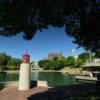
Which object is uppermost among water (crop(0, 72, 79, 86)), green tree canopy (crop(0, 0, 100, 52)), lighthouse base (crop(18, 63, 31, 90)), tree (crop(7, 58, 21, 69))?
tree (crop(7, 58, 21, 69))

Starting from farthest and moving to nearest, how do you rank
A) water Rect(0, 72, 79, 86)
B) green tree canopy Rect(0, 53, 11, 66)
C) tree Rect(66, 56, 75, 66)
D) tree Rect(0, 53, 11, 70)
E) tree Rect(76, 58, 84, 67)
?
1. green tree canopy Rect(0, 53, 11, 66)
2. tree Rect(0, 53, 11, 70)
3. tree Rect(66, 56, 75, 66)
4. tree Rect(76, 58, 84, 67)
5. water Rect(0, 72, 79, 86)

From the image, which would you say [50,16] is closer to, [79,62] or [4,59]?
[79,62]

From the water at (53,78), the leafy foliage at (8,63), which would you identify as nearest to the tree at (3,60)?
the leafy foliage at (8,63)

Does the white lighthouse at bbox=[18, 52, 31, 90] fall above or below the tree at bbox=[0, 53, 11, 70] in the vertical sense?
below

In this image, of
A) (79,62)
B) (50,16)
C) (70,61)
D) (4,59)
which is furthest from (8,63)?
(50,16)

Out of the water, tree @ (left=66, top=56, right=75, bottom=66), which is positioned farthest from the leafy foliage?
the water

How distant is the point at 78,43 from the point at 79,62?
90456 mm

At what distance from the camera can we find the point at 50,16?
32.7ft

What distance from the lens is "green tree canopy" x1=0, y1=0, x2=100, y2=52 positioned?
371 inches

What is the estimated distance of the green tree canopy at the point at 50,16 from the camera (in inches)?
371

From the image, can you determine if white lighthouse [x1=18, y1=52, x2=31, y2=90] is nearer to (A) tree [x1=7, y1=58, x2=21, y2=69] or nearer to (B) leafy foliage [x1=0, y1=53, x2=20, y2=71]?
(B) leafy foliage [x1=0, y1=53, x2=20, y2=71]

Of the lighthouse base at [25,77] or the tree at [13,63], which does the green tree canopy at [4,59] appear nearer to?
the tree at [13,63]

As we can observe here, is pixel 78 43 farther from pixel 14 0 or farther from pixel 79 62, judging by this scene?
pixel 79 62

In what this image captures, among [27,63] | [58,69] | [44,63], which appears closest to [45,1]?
[27,63]
